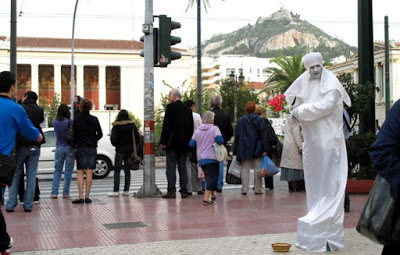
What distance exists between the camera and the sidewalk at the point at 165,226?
6.40 metres

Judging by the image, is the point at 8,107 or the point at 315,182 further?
the point at 315,182

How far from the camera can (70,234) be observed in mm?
7457

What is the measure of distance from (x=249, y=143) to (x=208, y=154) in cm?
173

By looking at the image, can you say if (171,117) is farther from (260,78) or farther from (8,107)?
(260,78)

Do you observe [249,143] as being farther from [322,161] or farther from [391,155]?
[391,155]

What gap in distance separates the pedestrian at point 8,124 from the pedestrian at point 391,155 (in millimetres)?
3544

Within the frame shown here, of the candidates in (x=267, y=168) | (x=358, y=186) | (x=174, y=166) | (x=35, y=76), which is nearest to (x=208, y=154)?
(x=174, y=166)

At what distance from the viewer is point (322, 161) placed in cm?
627

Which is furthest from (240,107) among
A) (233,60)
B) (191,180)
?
(233,60)

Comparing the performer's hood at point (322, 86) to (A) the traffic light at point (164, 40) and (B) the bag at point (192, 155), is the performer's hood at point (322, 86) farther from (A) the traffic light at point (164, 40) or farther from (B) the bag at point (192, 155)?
(A) the traffic light at point (164, 40)

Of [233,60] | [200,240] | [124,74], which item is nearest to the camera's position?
[200,240]

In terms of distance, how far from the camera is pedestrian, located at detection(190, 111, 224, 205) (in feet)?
33.9

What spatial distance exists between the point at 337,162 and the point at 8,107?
3.42 meters

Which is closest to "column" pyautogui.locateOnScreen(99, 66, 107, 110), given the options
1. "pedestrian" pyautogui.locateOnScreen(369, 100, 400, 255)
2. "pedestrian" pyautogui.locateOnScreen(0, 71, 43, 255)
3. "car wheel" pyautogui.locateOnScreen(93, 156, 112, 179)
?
"car wheel" pyautogui.locateOnScreen(93, 156, 112, 179)
